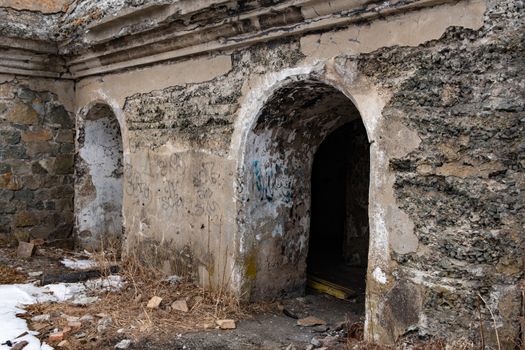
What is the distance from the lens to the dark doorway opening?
21.4ft

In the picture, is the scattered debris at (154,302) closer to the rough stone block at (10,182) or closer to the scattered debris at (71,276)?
the scattered debris at (71,276)

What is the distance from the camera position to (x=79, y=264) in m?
6.34

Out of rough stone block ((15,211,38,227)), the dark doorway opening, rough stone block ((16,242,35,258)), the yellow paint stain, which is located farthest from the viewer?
rough stone block ((15,211,38,227))

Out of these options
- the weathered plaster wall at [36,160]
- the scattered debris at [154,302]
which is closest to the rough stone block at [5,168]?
the weathered plaster wall at [36,160]

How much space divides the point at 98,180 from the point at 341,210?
151 inches

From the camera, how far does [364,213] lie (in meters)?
6.82

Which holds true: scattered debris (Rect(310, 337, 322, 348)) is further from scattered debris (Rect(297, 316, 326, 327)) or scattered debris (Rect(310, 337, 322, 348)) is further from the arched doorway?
the arched doorway

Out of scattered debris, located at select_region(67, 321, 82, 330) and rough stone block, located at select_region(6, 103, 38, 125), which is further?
rough stone block, located at select_region(6, 103, 38, 125)

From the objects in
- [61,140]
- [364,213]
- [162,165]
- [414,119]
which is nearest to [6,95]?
[61,140]

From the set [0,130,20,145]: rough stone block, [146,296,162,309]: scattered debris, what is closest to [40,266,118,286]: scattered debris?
[146,296,162,309]: scattered debris

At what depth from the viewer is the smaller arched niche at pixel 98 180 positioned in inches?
284

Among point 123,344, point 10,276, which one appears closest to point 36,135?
point 10,276

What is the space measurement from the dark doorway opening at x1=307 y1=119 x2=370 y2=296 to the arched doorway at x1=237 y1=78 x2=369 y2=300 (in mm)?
738

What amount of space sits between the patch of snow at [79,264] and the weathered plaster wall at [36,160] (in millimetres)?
859
